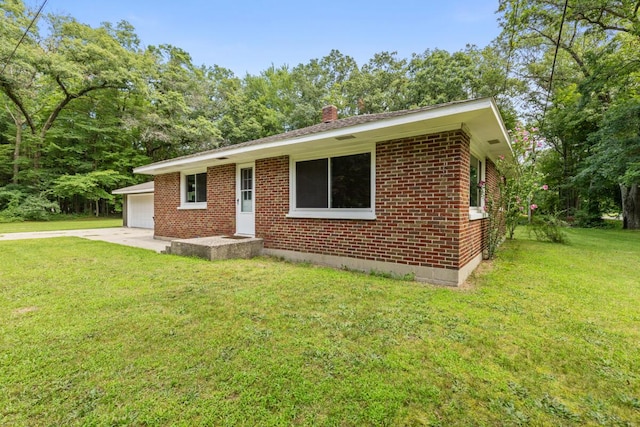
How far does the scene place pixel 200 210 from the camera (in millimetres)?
8867

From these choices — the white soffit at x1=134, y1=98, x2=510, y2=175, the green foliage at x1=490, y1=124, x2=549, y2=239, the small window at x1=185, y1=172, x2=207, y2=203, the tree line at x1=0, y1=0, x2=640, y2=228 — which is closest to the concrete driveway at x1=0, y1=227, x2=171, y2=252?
the small window at x1=185, y1=172, x2=207, y2=203

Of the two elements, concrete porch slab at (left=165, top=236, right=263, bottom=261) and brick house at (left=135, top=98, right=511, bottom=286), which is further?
concrete porch slab at (left=165, top=236, right=263, bottom=261)

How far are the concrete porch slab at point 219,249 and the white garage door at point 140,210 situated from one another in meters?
10.4

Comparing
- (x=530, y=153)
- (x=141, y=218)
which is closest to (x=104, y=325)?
(x=530, y=153)

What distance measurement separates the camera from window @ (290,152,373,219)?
18.2ft

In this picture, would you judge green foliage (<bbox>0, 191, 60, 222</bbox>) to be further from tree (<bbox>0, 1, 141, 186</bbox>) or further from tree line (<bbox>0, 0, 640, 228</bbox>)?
tree (<bbox>0, 1, 141, 186</bbox>)

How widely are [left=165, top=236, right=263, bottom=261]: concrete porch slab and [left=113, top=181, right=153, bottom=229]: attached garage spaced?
33.8 feet

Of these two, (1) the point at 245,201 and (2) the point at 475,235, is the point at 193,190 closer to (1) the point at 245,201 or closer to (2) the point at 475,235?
(1) the point at 245,201

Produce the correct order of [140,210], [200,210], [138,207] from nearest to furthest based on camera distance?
[200,210], [140,210], [138,207]

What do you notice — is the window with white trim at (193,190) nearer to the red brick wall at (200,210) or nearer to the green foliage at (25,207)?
the red brick wall at (200,210)

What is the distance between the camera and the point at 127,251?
764cm

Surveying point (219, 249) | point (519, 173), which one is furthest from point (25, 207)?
point (519, 173)

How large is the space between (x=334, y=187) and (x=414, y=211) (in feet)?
5.84

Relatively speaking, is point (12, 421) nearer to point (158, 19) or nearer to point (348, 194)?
point (348, 194)
